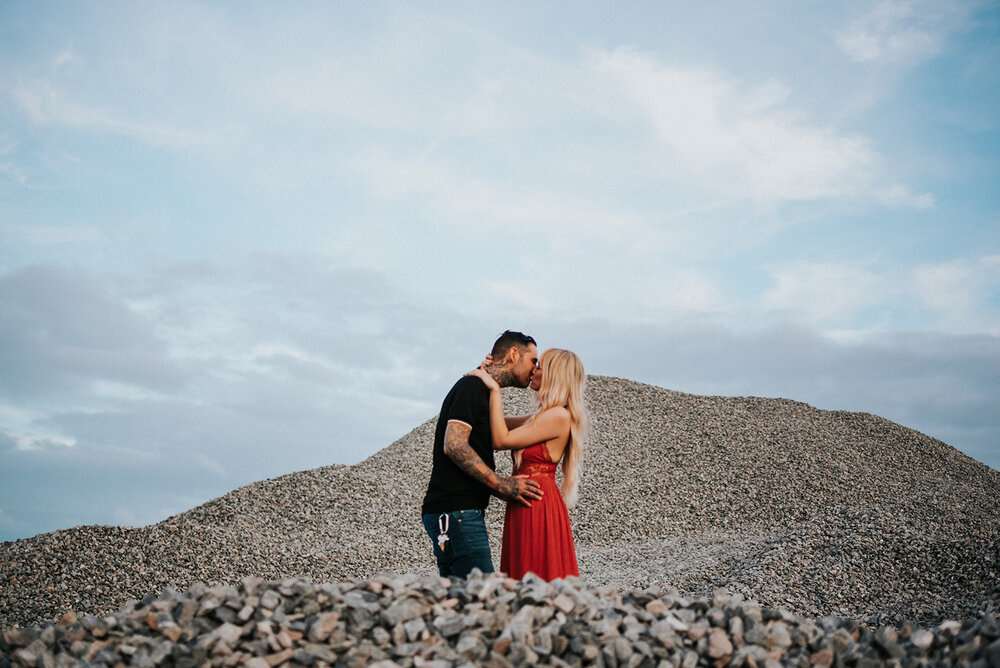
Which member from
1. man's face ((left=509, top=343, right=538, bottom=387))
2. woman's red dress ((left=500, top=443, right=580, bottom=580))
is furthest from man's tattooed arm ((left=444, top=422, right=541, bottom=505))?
man's face ((left=509, top=343, right=538, bottom=387))

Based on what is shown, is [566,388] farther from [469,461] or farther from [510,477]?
[469,461]

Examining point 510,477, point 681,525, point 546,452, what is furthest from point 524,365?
point 681,525

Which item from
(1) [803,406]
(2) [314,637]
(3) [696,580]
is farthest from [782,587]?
(1) [803,406]

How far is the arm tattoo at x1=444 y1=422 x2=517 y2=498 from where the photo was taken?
4.49 meters

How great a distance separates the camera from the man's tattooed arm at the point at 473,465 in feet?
14.7

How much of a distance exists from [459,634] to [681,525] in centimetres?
927

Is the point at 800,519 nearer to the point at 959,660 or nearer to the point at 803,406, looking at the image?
the point at 803,406

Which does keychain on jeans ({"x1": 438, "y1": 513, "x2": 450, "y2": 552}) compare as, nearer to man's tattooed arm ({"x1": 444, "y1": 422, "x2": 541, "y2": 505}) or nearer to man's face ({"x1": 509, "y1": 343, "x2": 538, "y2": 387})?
man's tattooed arm ({"x1": 444, "y1": 422, "x2": 541, "y2": 505})

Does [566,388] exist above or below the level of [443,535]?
above

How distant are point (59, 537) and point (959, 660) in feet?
33.8

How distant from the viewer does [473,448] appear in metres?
4.62

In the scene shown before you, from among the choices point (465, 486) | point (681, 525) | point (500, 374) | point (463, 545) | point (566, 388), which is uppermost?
point (500, 374)

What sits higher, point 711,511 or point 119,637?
point 711,511

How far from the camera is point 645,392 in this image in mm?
17406
